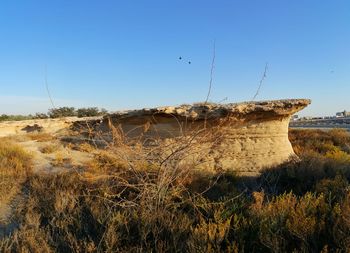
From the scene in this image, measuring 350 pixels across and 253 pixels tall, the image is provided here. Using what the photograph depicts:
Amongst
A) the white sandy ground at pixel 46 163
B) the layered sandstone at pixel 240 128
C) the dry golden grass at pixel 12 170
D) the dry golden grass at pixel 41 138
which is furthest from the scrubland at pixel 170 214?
the dry golden grass at pixel 41 138

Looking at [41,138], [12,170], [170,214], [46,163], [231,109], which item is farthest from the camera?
[41,138]

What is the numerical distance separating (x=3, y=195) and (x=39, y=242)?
11.2ft

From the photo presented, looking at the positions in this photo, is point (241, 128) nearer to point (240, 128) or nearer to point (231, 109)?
point (240, 128)

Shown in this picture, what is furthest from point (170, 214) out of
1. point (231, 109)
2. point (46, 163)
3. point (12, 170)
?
point (46, 163)

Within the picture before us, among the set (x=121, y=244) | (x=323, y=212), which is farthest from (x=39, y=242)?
(x=323, y=212)

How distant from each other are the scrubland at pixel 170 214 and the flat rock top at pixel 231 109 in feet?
6.47

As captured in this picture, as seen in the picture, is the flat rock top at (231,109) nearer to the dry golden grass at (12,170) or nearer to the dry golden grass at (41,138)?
the dry golden grass at (12,170)

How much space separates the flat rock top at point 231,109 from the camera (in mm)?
10422

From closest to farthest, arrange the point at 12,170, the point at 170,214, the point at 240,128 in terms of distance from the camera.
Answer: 1. the point at 170,214
2. the point at 12,170
3. the point at 240,128

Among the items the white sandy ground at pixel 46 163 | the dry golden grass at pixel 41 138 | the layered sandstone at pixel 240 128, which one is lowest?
the white sandy ground at pixel 46 163

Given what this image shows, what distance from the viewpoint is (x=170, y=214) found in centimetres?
552

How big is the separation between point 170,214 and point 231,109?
5.48 metres

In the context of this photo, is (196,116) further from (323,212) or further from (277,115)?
(323,212)

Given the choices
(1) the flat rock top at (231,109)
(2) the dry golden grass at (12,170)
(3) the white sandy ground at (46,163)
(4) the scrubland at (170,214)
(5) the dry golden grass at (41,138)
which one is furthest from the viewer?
(5) the dry golden grass at (41,138)
